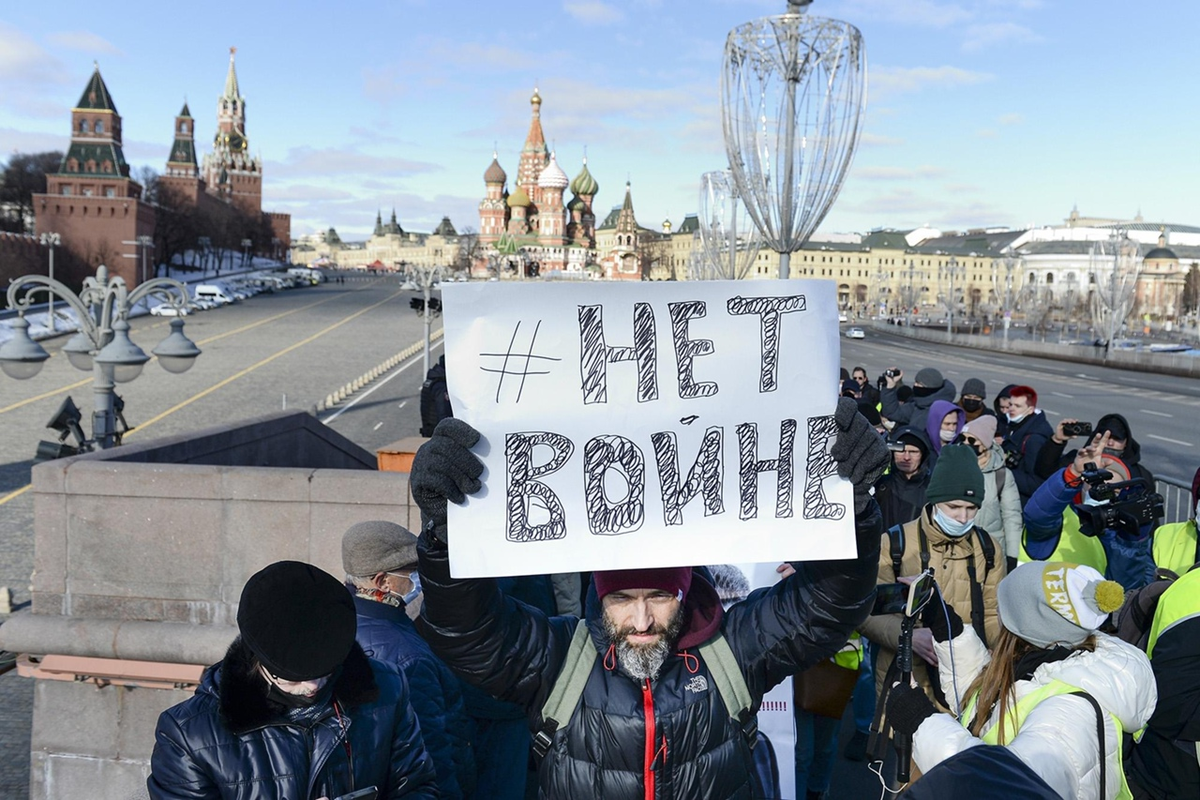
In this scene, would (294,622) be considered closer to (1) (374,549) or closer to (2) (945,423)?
(1) (374,549)

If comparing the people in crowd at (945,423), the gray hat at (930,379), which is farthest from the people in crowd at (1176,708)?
the gray hat at (930,379)

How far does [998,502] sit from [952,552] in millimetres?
1493

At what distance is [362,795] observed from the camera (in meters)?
2.51

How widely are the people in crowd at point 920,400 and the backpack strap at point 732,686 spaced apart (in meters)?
6.15

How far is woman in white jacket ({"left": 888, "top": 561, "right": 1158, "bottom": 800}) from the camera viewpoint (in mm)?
2309

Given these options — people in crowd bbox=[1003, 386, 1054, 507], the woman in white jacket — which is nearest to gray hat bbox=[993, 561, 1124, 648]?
the woman in white jacket

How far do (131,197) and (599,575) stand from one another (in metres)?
91.4

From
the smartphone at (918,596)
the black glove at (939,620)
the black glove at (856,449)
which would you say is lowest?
the black glove at (939,620)

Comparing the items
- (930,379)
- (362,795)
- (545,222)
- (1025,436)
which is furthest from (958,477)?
(545,222)

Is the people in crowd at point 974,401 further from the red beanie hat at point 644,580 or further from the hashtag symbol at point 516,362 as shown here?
the hashtag symbol at point 516,362

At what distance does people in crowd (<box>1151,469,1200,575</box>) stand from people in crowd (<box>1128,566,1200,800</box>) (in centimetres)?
110

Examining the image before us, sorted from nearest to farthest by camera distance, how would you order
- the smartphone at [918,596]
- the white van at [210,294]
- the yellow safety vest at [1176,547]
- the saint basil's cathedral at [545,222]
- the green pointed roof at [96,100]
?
the smartphone at [918,596] → the yellow safety vest at [1176,547] → the white van at [210,294] → the green pointed roof at [96,100] → the saint basil's cathedral at [545,222]

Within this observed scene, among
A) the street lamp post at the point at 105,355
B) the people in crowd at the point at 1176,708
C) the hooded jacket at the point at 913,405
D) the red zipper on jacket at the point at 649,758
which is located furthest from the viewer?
the street lamp post at the point at 105,355

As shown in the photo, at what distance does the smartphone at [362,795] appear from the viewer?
2490 mm
